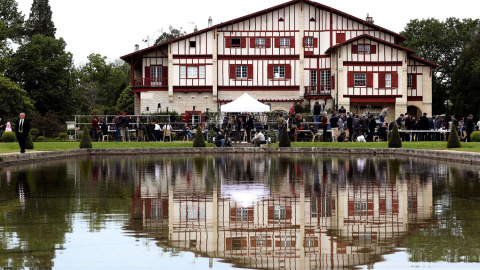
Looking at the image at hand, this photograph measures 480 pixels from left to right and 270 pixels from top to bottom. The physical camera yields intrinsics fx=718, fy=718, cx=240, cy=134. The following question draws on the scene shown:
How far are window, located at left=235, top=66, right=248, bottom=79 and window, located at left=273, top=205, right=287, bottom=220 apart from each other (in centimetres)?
4869

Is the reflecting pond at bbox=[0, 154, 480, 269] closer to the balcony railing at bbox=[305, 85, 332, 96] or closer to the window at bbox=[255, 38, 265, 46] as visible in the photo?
the balcony railing at bbox=[305, 85, 332, 96]

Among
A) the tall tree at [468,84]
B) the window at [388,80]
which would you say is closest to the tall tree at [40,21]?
the window at [388,80]

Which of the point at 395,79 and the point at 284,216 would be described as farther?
the point at 395,79

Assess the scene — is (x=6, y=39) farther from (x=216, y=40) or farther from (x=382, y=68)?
(x=382, y=68)

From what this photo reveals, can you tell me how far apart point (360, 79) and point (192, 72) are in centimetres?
1376

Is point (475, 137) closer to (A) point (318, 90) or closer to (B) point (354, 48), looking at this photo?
(B) point (354, 48)

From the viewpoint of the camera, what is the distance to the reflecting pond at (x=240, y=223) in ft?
23.6

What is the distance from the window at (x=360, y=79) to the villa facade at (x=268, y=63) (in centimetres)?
190

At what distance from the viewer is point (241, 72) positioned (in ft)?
196

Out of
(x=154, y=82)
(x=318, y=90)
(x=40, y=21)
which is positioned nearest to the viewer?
(x=318, y=90)

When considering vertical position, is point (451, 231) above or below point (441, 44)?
below

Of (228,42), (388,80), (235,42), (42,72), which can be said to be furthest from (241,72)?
(42,72)

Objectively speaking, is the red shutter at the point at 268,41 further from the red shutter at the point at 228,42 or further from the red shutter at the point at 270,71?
the red shutter at the point at 228,42

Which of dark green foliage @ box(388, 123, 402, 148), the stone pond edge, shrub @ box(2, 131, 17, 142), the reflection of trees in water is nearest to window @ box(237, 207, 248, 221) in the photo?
the reflection of trees in water
